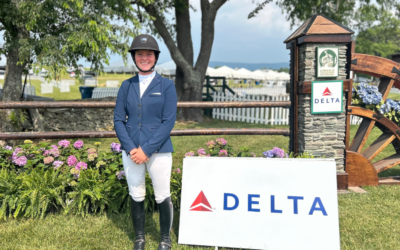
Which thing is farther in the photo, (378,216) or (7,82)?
(7,82)

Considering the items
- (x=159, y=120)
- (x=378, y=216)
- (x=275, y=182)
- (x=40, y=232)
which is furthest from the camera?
(x=378, y=216)

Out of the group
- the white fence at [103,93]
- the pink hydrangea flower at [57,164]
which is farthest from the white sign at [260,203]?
the white fence at [103,93]

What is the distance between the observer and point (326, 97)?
4207 millimetres

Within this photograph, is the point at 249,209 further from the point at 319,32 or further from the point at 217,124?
the point at 217,124

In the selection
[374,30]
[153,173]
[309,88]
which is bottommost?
[153,173]

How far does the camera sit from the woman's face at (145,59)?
265cm

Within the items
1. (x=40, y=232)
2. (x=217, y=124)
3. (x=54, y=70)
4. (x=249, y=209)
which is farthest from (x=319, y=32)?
(x=217, y=124)

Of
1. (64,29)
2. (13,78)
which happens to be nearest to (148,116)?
(64,29)

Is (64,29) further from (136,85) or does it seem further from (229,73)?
(229,73)

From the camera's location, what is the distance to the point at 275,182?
9.43ft

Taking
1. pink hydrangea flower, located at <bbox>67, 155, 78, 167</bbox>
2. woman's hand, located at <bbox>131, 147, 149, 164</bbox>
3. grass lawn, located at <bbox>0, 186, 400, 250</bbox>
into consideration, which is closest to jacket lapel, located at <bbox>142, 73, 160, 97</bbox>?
woman's hand, located at <bbox>131, 147, 149, 164</bbox>

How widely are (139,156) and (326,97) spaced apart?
2.78 m

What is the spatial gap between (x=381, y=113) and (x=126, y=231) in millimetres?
3939

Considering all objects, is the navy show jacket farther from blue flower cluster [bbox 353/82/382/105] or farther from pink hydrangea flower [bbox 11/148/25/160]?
blue flower cluster [bbox 353/82/382/105]
